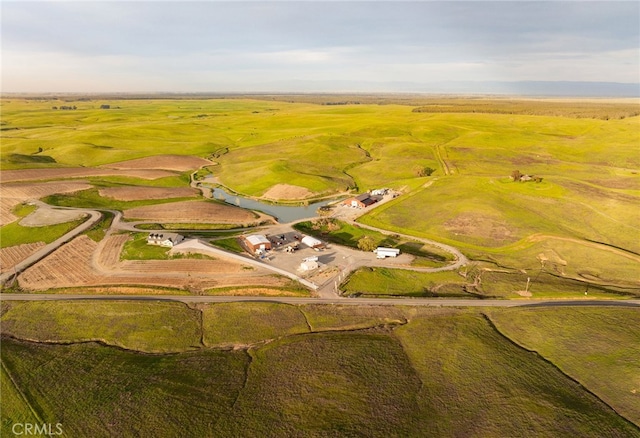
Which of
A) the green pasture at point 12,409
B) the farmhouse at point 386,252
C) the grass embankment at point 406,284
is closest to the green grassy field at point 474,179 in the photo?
the grass embankment at point 406,284

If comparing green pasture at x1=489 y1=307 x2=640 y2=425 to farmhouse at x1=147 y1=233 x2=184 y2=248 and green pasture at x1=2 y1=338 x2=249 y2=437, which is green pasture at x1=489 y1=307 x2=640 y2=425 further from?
farmhouse at x1=147 y1=233 x2=184 y2=248

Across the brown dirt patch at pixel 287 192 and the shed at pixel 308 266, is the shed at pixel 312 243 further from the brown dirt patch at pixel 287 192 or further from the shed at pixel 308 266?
the brown dirt patch at pixel 287 192

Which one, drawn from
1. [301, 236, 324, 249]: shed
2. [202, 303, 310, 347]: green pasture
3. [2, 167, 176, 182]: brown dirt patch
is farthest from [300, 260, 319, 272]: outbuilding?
[2, 167, 176, 182]: brown dirt patch

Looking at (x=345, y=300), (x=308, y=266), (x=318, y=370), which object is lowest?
(x=318, y=370)

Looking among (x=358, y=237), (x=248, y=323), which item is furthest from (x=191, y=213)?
(x=248, y=323)

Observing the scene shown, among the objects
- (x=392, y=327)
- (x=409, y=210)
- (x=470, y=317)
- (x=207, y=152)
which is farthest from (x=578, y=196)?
(x=207, y=152)

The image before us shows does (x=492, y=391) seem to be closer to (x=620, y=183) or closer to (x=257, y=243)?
(x=257, y=243)
